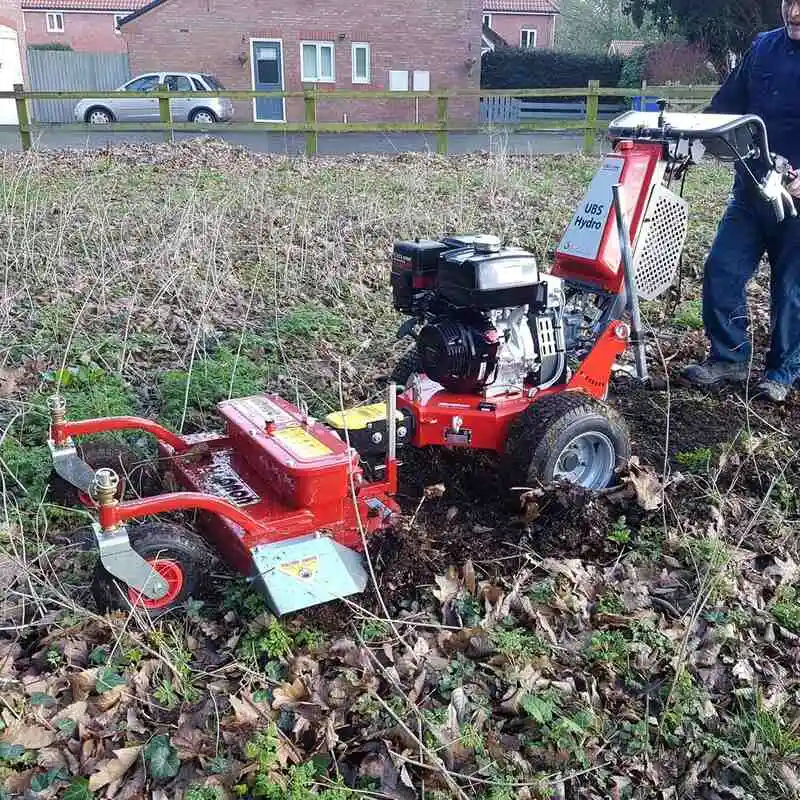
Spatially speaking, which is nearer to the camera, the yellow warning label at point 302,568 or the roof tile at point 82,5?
the yellow warning label at point 302,568

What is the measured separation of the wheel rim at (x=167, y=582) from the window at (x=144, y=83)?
23.2m

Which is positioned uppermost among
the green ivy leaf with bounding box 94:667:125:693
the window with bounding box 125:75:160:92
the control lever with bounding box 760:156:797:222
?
the window with bounding box 125:75:160:92

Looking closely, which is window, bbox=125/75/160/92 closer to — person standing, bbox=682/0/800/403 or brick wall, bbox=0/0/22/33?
brick wall, bbox=0/0/22/33

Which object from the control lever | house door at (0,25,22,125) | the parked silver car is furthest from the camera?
house door at (0,25,22,125)

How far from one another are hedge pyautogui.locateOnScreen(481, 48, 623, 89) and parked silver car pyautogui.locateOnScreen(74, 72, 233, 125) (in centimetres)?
1146

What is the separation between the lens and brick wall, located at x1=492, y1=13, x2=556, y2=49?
40.0 m

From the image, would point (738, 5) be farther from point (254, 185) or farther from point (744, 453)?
point (744, 453)

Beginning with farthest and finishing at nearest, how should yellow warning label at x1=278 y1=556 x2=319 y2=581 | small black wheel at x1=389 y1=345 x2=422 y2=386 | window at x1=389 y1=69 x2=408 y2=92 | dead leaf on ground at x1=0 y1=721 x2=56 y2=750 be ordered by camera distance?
window at x1=389 y1=69 x2=408 y2=92 → small black wheel at x1=389 y1=345 x2=422 y2=386 → yellow warning label at x1=278 y1=556 x2=319 y2=581 → dead leaf on ground at x1=0 y1=721 x2=56 y2=750

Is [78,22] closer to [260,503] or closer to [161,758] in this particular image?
[260,503]

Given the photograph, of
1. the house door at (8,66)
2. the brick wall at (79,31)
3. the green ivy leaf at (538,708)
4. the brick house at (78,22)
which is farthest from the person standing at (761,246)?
the brick wall at (79,31)

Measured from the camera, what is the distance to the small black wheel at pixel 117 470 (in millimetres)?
3646

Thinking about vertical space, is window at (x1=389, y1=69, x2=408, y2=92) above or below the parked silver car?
above

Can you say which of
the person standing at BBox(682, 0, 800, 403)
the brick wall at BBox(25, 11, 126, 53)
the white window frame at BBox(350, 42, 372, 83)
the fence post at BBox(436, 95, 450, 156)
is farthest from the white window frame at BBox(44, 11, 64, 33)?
the person standing at BBox(682, 0, 800, 403)

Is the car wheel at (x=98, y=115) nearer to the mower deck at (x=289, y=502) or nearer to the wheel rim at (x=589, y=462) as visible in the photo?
the mower deck at (x=289, y=502)
